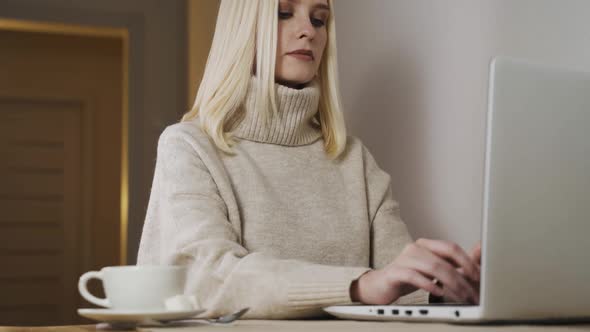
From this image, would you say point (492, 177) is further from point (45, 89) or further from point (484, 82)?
point (45, 89)

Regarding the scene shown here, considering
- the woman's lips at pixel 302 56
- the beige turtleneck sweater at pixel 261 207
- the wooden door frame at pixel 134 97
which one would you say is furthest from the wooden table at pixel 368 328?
the wooden door frame at pixel 134 97

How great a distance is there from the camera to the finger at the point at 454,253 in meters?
1.06

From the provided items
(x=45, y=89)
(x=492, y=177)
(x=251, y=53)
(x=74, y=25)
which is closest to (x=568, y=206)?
(x=492, y=177)

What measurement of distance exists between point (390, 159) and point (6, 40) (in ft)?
12.7

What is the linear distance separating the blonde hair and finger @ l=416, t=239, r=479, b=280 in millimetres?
668

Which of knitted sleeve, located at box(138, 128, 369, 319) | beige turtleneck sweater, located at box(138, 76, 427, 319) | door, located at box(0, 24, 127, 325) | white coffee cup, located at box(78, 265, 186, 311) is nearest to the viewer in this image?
white coffee cup, located at box(78, 265, 186, 311)

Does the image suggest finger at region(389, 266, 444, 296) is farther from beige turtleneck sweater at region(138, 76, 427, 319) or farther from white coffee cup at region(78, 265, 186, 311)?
white coffee cup at region(78, 265, 186, 311)

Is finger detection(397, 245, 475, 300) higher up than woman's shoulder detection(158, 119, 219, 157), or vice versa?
woman's shoulder detection(158, 119, 219, 157)

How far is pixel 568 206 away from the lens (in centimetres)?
84

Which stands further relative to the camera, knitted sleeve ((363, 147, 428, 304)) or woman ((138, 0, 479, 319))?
knitted sleeve ((363, 147, 428, 304))

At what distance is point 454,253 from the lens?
106 centimetres

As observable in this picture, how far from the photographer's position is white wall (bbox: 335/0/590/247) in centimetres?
156

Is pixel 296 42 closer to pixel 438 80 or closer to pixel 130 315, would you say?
pixel 438 80

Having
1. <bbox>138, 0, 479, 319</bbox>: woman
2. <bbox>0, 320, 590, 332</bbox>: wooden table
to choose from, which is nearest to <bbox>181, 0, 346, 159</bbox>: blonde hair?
<bbox>138, 0, 479, 319</bbox>: woman
